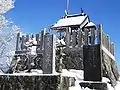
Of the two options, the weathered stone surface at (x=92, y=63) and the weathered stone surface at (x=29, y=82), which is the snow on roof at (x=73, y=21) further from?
the weathered stone surface at (x=29, y=82)

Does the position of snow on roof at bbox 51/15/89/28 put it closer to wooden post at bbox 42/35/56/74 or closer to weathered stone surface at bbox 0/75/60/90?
wooden post at bbox 42/35/56/74

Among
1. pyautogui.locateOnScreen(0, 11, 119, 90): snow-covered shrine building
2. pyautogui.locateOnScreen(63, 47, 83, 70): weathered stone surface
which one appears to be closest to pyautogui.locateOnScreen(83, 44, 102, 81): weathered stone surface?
pyautogui.locateOnScreen(0, 11, 119, 90): snow-covered shrine building

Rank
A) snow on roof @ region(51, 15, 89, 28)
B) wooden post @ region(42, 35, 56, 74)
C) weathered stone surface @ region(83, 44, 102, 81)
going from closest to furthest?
weathered stone surface @ region(83, 44, 102, 81) < wooden post @ region(42, 35, 56, 74) < snow on roof @ region(51, 15, 89, 28)

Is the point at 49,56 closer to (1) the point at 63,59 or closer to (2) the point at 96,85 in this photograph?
(1) the point at 63,59

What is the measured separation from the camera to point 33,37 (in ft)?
46.5

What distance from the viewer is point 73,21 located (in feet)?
57.3

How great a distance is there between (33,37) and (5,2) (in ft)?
9.88

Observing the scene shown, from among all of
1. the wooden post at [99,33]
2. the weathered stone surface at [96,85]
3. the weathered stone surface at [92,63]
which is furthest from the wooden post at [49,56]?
the wooden post at [99,33]

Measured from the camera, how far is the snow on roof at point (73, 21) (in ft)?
55.2

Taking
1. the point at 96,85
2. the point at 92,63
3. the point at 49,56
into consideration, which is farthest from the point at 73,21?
the point at 96,85

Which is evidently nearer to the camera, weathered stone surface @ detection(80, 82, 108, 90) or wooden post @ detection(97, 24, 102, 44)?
weathered stone surface @ detection(80, 82, 108, 90)

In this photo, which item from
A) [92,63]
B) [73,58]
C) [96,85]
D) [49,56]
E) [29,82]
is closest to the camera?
[29,82]

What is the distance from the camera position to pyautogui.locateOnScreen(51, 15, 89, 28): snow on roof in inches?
662

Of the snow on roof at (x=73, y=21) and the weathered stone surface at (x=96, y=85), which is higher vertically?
the snow on roof at (x=73, y=21)
